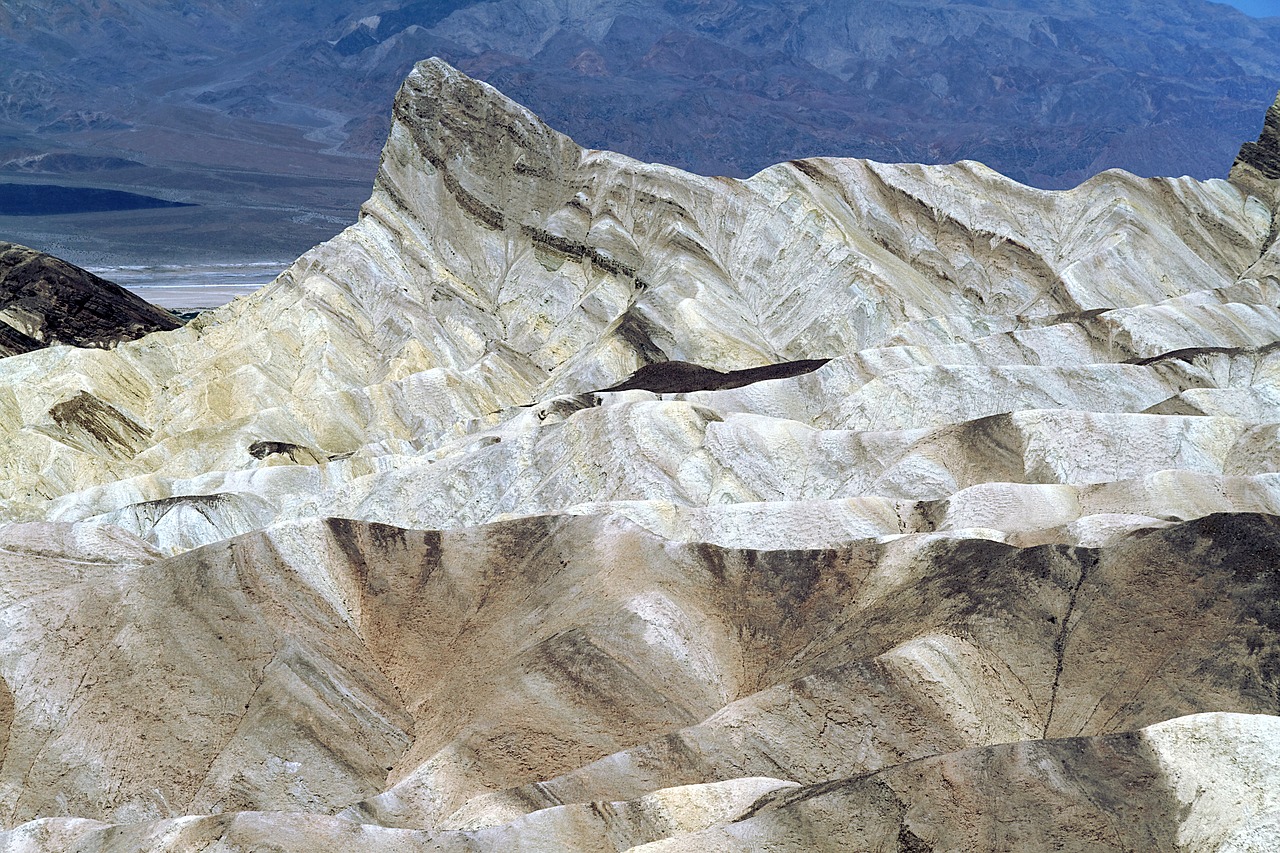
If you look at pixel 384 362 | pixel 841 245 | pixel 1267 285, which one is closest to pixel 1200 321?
pixel 1267 285

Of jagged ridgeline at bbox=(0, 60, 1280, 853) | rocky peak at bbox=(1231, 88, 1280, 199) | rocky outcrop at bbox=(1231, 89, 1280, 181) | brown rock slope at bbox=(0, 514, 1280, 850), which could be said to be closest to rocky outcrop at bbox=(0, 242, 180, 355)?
jagged ridgeline at bbox=(0, 60, 1280, 853)

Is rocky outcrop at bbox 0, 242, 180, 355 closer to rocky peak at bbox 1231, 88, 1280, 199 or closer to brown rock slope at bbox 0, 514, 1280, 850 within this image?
brown rock slope at bbox 0, 514, 1280, 850

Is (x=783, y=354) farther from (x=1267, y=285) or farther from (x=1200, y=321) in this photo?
(x=1267, y=285)

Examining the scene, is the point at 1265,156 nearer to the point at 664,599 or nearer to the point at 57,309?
the point at 664,599

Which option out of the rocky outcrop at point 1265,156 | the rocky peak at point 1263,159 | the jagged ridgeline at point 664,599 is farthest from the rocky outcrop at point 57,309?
the rocky outcrop at point 1265,156

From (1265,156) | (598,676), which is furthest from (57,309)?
(1265,156)
